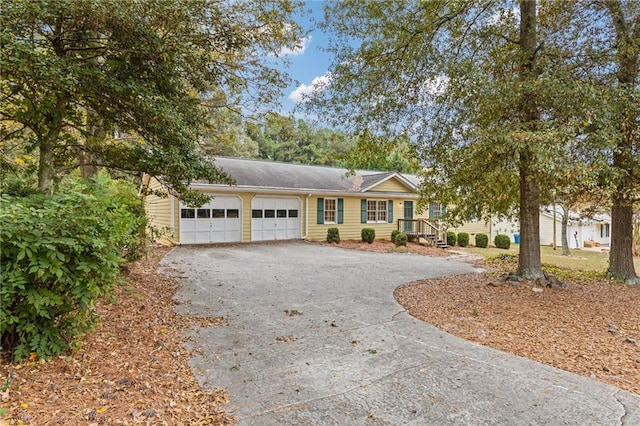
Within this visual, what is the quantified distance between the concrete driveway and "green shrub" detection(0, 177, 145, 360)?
→ 1.30 m

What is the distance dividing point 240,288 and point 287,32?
17.0ft

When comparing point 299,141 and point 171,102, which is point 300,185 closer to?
point 171,102

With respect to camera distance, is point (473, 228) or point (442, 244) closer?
point (442, 244)

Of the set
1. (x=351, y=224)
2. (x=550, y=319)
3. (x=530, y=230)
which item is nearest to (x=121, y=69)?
(x=550, y=319)

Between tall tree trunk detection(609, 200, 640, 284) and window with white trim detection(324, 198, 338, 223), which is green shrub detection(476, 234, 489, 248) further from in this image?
tall tree trunk detection(609, 200, 640, 284)

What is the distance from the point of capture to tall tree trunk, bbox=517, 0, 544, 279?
244 inches

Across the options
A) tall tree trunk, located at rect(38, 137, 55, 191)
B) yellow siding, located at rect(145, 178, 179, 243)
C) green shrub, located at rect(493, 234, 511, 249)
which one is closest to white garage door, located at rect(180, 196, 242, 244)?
yellow siding, located at rect(145, 178, 179, 243)

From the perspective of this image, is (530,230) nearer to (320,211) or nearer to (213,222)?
(320,211)

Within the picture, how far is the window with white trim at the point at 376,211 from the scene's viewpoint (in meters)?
18.7

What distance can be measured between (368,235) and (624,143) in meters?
11.3

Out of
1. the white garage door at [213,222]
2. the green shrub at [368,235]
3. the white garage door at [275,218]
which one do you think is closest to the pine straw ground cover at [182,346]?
the white garage door at [213,222]

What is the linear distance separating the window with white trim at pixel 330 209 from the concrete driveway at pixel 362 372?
10743 millimetres

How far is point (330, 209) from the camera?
57.8 feet

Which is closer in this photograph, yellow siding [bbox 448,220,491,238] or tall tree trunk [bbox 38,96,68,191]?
tall tree trunk [bbox 38,96,68,191]
